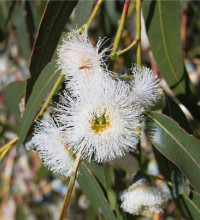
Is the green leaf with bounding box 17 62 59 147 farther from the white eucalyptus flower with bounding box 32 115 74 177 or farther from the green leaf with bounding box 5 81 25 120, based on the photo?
the green leaf with bounding box 5 81 25 120

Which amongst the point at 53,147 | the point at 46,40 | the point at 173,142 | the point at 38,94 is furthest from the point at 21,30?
the point at 173,142

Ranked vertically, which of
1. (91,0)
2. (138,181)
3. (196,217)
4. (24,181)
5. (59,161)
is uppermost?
(91,0)

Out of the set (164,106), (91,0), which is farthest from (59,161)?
(91,0)

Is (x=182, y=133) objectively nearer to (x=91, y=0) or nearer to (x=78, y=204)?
(x=91, y=0)

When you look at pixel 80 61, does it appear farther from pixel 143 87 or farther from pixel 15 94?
pixel 15 94

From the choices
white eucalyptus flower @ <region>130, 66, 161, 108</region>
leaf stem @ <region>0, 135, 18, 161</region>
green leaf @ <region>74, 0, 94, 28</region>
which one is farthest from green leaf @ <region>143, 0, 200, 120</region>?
leaf stem @ <region>0, 135, 18, 161</region>

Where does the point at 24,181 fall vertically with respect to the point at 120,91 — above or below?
below
